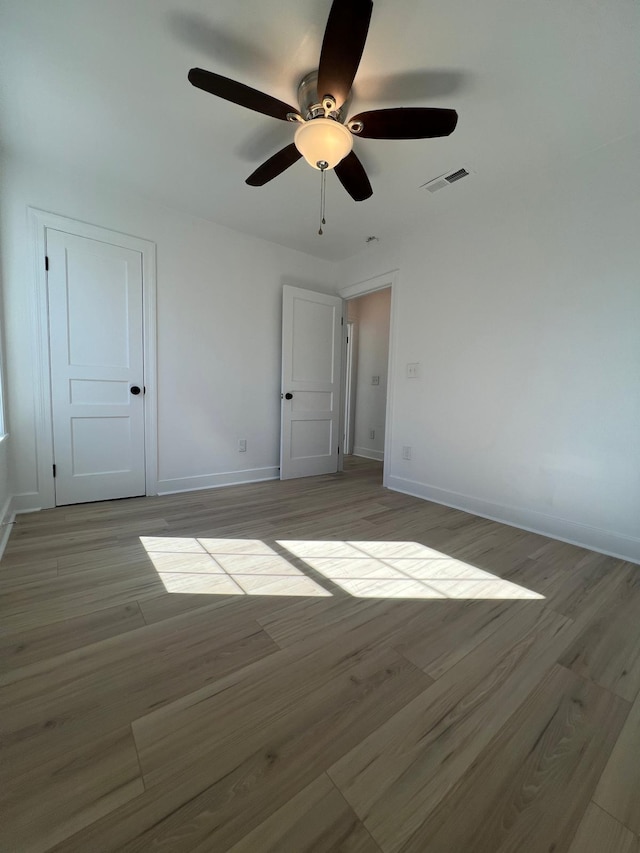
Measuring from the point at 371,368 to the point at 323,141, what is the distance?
3558 mm

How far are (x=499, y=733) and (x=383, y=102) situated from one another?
276cm

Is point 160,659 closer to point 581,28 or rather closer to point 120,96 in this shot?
point 120,96

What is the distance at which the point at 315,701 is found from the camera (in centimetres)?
101

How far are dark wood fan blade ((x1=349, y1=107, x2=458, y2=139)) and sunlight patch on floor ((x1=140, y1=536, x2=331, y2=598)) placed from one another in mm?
2251

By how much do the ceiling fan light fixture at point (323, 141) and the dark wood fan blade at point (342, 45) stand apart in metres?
0.11

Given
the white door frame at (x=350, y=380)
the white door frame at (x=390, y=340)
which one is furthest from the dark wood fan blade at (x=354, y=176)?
the white door frame at (x=350, y=380)

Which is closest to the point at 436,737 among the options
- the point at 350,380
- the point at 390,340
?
the point at 390,340

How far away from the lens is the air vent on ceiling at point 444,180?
2.30 metres

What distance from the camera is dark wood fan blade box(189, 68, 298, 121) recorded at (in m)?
1.36

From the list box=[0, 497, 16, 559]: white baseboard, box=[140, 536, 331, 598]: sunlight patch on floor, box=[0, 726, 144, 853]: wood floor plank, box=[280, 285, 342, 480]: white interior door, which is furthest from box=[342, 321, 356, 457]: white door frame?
box=[0, 726, 144, 853]: wood floor plank

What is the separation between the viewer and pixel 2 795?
2.47 feet

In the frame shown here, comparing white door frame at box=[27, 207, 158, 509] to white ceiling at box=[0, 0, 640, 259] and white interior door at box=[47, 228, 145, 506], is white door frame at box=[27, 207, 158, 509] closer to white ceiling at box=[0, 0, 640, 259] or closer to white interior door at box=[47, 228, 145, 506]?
white interior door at box=[47, 228, 145, 506]

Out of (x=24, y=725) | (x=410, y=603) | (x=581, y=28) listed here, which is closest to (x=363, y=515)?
(x=410, y=603)

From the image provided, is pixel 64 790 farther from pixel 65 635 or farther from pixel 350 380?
pixel 350 380
